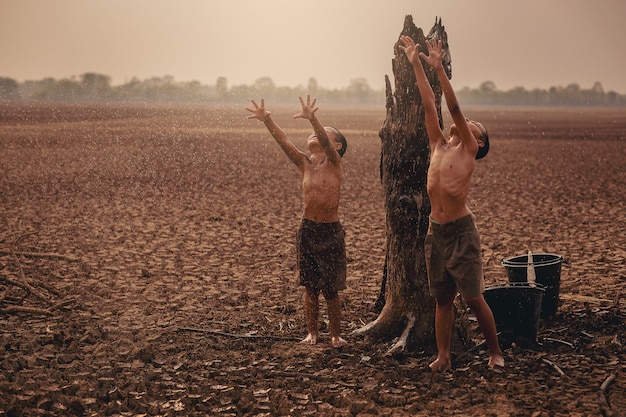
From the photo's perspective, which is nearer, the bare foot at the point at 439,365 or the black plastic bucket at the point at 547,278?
the bare foot at the point at 439,365

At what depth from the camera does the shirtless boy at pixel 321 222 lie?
18.4 ft

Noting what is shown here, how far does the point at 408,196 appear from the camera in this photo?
579 centimetres

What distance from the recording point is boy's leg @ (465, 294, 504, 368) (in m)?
5.05

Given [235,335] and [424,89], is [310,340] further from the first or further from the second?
[424,89]

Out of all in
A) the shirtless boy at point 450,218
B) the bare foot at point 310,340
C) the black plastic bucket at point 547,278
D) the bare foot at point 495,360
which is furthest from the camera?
the black plastic bucket at point 547,278

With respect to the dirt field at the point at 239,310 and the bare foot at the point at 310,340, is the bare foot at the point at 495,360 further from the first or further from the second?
the bare foot at the point at 310,340

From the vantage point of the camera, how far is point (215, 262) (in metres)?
9.23

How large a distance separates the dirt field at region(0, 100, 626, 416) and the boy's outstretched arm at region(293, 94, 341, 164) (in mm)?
1517

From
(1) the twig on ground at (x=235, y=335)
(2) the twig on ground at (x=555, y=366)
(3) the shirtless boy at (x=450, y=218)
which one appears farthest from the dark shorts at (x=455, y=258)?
(1) the twig on ground at (x=235, y=335)

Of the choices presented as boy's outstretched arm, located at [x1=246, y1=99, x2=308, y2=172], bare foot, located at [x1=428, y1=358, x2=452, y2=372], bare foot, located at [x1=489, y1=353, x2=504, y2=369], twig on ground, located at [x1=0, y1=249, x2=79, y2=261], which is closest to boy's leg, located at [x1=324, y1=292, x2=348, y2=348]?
bare foot, located at [x1=428, y1=358, x2=452, y2=372]

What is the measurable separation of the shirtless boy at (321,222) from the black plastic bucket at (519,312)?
1261mm

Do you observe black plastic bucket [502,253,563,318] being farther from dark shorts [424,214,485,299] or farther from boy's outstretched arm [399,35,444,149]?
boy's outstretched arm [399,35,444,149]

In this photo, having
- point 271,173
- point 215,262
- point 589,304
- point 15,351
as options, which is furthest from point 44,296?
point 271,173

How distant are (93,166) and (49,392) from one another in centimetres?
Result: 1668
